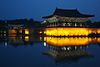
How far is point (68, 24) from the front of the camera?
4794 cm

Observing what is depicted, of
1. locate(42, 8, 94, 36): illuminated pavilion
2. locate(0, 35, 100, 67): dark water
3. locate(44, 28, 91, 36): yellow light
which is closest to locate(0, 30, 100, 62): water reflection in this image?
locate(0, 35, 100, 67): dark water

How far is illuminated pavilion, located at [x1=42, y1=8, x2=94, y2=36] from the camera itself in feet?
151

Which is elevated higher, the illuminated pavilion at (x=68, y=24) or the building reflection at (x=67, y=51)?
the illuminated pavilion at (x=68, y=24)

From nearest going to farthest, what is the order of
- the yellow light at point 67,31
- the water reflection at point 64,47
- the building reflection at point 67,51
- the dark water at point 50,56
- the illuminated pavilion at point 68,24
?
1. the dark water at point 50,56
2. the building reflection at point 67,51
3. the water reflection at point 64,47
4. the yellow light at point 67,31
5. the illuminated pavilion at point 68,24

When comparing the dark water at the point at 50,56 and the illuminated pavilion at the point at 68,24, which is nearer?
the dark water at the point at 50,56

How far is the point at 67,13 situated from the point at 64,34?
643 cm

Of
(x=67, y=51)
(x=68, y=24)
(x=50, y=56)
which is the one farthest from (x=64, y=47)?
(x=68, y=24)

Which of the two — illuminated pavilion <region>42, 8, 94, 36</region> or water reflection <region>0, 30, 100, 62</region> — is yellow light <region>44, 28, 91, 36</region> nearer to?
illuminated pavilion <region>42, 8, 94, 36</region>

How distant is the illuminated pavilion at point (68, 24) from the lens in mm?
45969

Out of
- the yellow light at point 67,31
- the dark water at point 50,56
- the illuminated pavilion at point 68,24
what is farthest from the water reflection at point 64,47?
the illuminated pavilion at point 68,24

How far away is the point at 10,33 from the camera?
58906mm

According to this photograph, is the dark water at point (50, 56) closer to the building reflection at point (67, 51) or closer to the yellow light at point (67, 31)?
the building reflection at point (67, 51)

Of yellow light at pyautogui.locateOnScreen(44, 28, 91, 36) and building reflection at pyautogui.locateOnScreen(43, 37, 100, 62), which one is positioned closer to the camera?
building reflection at pyautogui.locateOnScreen(43, 37, 100, 62)

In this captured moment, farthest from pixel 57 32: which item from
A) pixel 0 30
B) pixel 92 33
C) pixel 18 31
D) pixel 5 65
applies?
pixel 5 65
